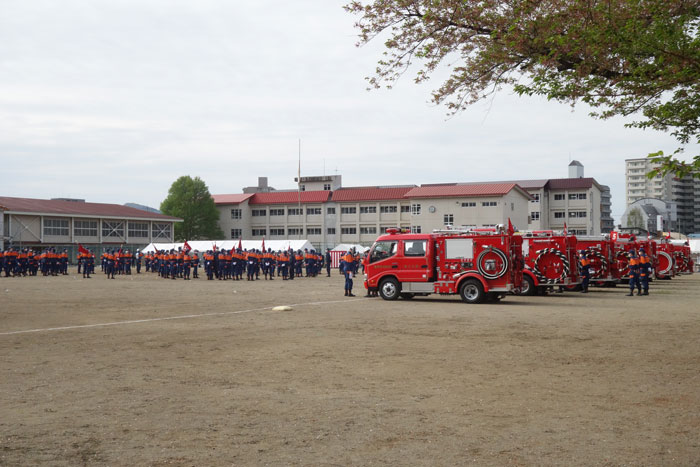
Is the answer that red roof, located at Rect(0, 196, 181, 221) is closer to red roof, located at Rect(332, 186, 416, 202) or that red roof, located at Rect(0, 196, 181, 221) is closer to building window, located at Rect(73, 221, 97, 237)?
building window, located at Rect(73, 221, 97, 237)

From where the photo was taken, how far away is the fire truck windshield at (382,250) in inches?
909

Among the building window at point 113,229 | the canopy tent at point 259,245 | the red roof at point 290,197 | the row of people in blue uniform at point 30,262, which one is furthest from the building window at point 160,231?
the row of people in blue uniform at point 30,262

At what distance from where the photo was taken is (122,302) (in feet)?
72.6

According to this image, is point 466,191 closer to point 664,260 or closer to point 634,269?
point 664,260

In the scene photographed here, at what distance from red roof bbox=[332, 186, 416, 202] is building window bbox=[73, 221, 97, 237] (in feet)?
101

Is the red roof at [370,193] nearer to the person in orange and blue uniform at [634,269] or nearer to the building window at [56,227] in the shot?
the building window at [56,227]

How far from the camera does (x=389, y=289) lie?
2322 cm

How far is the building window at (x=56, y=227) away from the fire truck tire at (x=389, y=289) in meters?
55.9

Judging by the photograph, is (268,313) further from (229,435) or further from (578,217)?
(578,217)

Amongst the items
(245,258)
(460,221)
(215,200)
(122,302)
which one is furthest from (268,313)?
(215,200)

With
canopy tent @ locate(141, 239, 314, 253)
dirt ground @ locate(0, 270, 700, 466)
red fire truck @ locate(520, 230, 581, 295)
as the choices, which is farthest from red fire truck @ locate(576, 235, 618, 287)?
canopy tent @ locate(141, 239, 314, 253)

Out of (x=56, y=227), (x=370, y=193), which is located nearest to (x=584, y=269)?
(x=56, y=227)

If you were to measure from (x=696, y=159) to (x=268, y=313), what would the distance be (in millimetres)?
12324

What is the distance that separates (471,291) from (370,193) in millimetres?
65312
